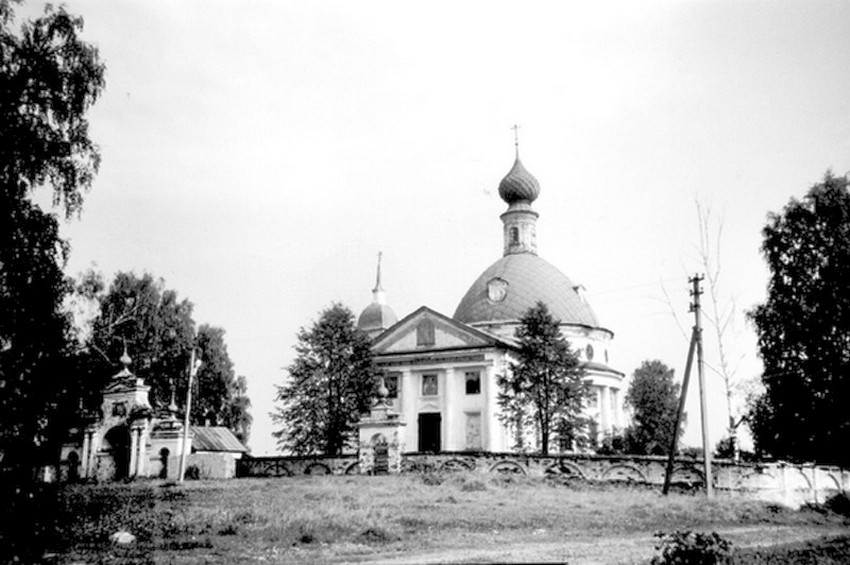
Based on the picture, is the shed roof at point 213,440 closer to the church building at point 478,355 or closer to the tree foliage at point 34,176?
the church building at point 478,355

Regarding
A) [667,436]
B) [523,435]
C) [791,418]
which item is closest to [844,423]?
[791,418]

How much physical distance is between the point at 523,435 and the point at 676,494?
A: 1434 centimetres

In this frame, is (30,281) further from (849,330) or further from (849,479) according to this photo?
(849,479)

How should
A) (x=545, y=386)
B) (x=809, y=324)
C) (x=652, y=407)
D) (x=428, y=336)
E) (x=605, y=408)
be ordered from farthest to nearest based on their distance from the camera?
(x=652, y=407) → (x=605, y=408) → (x=428, y=336) → (x=545, y=386) → (x=809, y=324)

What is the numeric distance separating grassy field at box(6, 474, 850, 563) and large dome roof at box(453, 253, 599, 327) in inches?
807

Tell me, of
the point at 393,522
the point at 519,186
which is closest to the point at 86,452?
the point at 393,522

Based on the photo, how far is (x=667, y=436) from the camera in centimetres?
4959

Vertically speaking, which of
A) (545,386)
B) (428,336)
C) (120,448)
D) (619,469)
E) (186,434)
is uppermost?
(428,336)

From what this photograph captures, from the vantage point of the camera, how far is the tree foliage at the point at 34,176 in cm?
1384

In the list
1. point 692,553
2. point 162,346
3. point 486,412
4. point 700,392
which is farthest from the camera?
point 162,346

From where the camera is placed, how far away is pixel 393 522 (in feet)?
49.0

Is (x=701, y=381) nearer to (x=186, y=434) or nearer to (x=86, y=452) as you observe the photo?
(x=186, y=434)

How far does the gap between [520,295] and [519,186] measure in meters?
8.88

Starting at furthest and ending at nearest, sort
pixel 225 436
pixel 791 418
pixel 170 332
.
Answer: pixel 170 332, pixel 225 436, pixel 791 418
